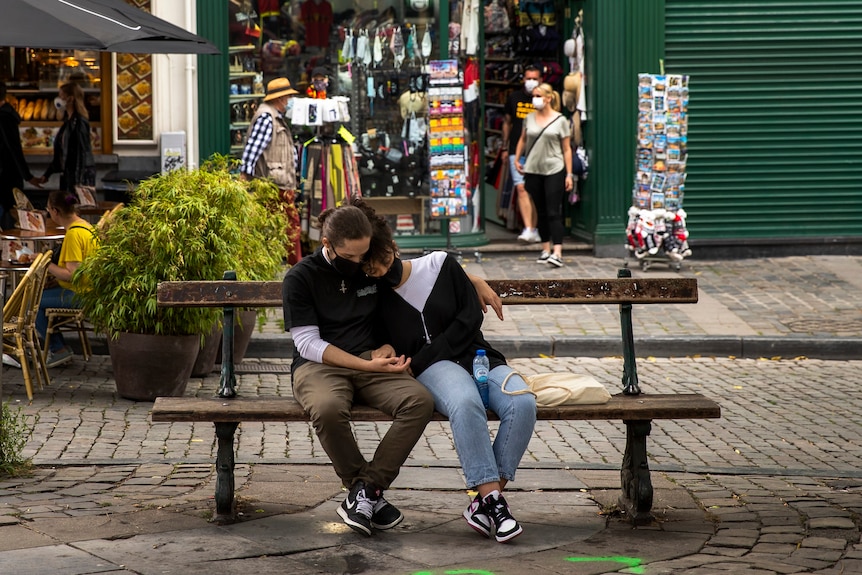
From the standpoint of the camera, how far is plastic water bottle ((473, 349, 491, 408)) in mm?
5797

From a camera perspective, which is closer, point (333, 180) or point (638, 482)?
point (638, 482)

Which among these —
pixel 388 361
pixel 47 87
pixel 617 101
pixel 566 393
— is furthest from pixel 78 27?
pixel 47 87

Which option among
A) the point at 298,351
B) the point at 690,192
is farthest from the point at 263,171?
the point at 298,351

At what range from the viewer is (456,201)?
46.2ft

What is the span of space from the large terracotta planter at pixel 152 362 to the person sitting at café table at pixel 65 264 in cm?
65

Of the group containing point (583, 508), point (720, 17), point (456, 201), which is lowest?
point (583, 508)

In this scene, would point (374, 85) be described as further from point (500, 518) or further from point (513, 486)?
point (500, 518)

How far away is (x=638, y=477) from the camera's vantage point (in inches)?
228

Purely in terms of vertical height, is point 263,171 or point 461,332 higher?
point 263,171

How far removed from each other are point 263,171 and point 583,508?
7.31 metres

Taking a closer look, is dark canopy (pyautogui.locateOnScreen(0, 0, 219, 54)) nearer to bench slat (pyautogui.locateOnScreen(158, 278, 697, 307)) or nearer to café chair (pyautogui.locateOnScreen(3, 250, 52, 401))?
café chair (pyautogui.locateOnScreen(3, 250, 52, 401))

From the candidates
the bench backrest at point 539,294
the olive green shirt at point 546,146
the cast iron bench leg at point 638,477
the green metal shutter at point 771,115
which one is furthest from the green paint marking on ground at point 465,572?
the green metal shutter at point 771,115

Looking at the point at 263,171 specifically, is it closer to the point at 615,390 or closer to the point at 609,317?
the point at 609,317

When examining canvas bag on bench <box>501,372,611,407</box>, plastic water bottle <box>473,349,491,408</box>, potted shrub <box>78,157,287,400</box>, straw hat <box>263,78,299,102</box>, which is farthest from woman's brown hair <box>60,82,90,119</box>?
canvas bag on bench <box>501,372,611,407</box>
